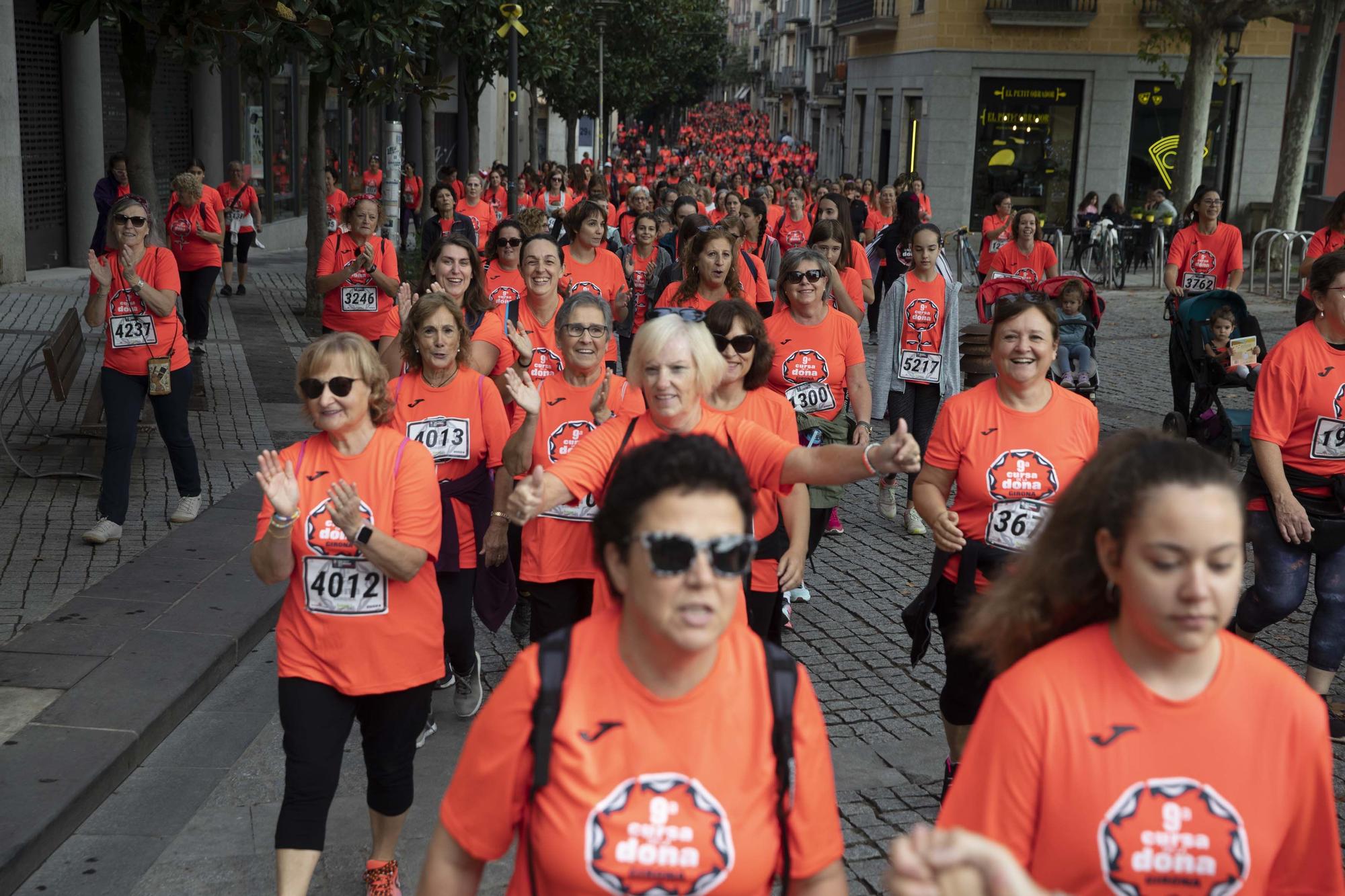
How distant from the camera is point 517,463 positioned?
5.45m

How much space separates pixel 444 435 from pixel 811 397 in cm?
237

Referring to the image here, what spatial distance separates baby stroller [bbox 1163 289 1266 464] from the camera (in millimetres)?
9672

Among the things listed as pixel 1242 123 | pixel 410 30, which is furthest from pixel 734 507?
pixel 1242 123

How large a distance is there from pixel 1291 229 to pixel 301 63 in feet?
65.3

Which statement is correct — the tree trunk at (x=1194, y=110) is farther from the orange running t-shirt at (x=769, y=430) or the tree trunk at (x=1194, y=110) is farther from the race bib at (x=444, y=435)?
the race bib at (x=444, y=435)

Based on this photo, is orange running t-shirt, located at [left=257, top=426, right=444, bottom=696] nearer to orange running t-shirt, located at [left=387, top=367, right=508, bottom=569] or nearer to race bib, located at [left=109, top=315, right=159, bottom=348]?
orange running t-shirt, located at [left=387, top=367, right=508, bottom=569]

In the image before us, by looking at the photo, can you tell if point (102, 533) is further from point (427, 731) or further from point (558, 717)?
point (558, 717)

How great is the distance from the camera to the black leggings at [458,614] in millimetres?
5516

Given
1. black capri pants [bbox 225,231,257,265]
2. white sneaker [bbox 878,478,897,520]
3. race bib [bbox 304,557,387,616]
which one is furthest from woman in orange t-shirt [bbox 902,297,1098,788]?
black capri pants [bbox 225,231,257,265]

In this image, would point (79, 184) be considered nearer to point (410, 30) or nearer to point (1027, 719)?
point (410, 30)

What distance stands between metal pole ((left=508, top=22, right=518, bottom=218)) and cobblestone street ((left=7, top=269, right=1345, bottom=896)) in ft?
26.7

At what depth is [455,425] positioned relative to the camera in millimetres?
5699

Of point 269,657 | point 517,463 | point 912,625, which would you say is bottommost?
point 269,657

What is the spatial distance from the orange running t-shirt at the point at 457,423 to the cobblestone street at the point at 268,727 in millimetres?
1097
